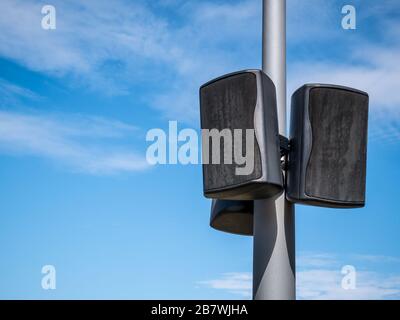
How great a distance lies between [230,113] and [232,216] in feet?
3.58

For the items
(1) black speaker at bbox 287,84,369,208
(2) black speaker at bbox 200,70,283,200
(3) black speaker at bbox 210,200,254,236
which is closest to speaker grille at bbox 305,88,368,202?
(1) black speaker at bbox 287,84,369,208

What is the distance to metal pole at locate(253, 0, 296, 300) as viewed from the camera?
282 cm

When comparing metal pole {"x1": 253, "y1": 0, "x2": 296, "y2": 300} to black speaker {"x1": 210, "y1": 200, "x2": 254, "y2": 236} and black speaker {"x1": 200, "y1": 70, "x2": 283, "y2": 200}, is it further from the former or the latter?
black speaker {"x1": 200, "y1": 70, "x2": 283, "y2": 200}

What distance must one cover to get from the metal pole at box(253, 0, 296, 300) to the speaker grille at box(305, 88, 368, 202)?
392 mm

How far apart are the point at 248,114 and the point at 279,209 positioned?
2.24 ft

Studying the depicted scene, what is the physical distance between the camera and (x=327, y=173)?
251 centimetres

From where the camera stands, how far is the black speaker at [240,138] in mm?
2381

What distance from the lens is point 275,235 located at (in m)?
2.89

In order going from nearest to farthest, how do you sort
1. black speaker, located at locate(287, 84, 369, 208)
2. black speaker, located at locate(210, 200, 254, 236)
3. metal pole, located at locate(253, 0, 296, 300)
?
black speaker, located at locate(287, 84, 369, 208) < metal pole, located at locate(253, 0, 296, 300) < black speaker, located at locate(210, 200, 254, 236)

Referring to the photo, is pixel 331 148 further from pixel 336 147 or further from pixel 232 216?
pixel 232 216

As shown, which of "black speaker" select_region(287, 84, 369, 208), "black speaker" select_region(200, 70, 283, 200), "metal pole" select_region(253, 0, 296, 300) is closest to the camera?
"black speaker" select_region(200, 70, 283, 200)
